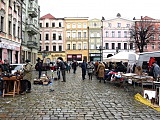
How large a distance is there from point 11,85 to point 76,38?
65.2 metres

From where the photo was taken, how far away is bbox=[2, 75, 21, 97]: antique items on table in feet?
38.9

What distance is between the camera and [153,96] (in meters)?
10.9

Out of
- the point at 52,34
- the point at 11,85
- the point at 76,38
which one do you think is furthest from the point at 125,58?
the point at 52,34

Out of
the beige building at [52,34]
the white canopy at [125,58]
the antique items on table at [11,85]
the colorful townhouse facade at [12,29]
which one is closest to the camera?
the antique items on table at [11,85]

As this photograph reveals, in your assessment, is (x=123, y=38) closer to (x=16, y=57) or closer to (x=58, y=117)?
(x=16, y=57)

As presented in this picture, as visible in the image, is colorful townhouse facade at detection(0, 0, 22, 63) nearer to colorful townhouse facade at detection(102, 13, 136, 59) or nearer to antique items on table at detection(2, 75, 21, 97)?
antique items on table at detection(2, 75, 21, 97)

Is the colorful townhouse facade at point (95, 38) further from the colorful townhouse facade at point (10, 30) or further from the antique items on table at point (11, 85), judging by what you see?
the antique items on table at point (11, 85)

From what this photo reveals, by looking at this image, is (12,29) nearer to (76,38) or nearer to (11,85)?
(11,85)

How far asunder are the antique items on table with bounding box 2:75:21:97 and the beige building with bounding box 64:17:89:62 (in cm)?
6347

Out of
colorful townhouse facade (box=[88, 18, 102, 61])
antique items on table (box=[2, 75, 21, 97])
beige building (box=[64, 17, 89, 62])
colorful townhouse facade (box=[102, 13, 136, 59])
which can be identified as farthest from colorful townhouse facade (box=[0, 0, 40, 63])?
colorful townhouse facade (box=[102, 13, 136, 59])

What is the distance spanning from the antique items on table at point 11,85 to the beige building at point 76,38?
63.5 meters

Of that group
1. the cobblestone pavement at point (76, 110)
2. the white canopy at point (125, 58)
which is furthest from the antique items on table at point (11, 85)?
the white canopy at point (125, 58)

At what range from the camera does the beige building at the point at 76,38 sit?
2997 inches

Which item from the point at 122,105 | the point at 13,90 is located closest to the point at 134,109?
the point at 122,105
